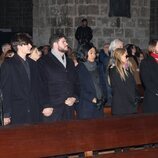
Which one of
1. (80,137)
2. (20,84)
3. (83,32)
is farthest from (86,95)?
(83,32)

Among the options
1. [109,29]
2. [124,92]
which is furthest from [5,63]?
[109,29]

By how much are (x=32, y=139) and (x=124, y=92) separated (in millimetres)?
2391

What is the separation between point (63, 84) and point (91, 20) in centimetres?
1041

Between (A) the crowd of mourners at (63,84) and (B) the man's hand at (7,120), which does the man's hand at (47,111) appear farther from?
(B) the man's hand at (7,120)

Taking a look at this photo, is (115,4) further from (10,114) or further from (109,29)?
(10,114)

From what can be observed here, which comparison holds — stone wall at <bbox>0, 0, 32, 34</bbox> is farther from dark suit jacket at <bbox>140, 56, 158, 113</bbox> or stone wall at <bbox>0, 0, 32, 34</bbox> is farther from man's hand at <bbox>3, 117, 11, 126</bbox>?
man's hand at <bbox>3, 117, 11, 126</bbox>

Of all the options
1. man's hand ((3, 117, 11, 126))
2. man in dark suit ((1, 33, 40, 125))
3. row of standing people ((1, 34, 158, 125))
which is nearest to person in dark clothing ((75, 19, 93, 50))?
row of standing people ((1, 34, 158, 125))

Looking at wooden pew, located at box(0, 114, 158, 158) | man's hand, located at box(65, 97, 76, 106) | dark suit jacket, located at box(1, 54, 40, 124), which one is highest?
dark suit jacket, located at box(1, 54, 40, 124)

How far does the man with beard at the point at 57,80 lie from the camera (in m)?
7.08

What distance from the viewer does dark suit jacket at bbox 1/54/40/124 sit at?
258 inches

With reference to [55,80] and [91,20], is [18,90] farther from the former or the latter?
[91,20]

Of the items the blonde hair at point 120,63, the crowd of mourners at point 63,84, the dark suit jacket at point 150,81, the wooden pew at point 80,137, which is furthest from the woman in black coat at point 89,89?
the wooden pew at point 80,137

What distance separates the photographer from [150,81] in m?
8.06

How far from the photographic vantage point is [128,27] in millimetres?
18047
